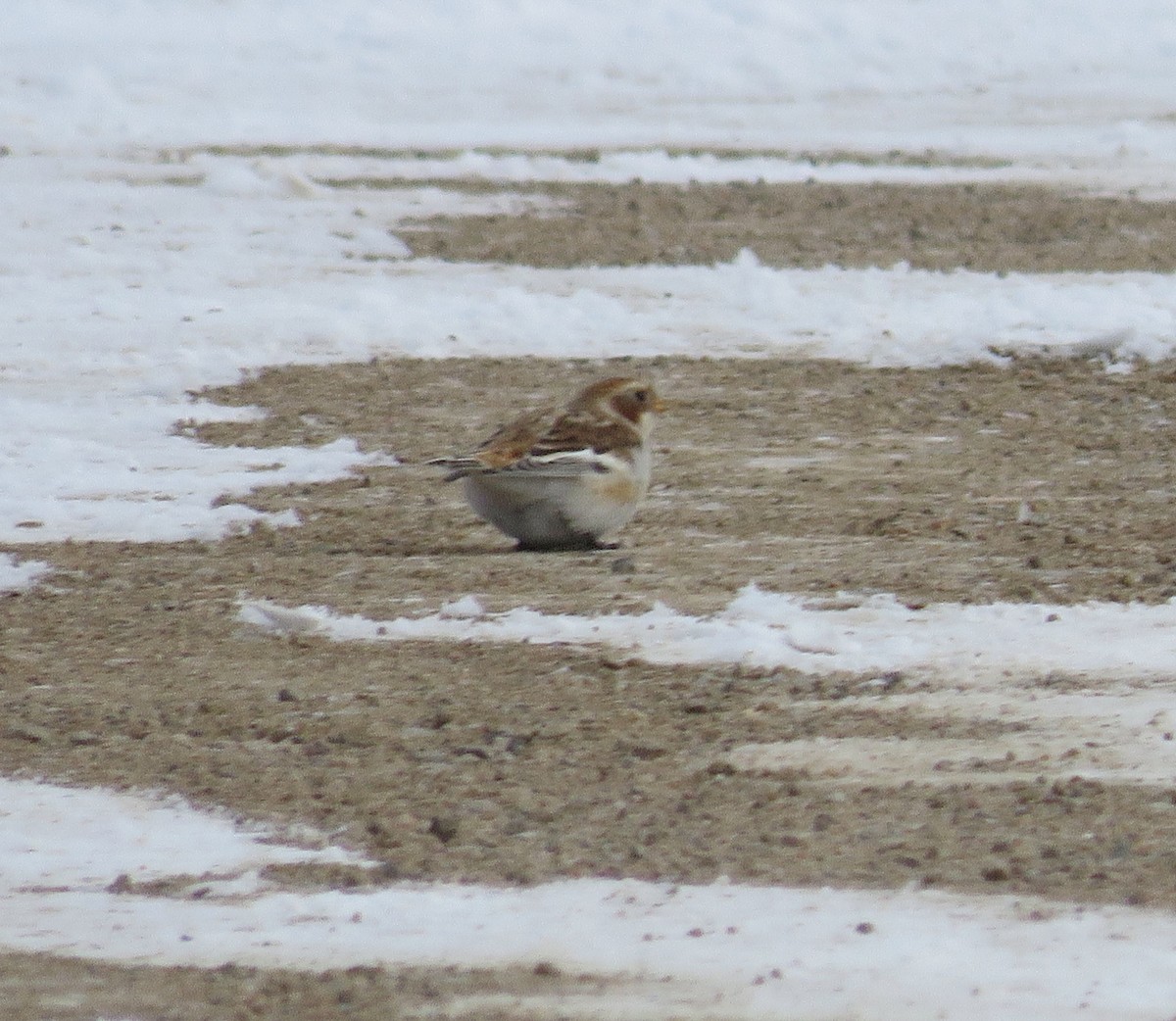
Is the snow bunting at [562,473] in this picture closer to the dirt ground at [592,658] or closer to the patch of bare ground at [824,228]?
the dirt ground at [592,658]

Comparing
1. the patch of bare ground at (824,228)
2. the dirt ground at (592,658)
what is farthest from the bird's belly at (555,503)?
the patch of bare ground at (824,228)

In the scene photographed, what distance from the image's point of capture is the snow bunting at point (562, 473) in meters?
8.55

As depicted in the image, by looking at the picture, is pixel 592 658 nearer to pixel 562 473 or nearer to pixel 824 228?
pixel 562 473

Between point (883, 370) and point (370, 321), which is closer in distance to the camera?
point (883, 370)

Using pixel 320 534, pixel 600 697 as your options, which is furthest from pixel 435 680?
pixel 320 534

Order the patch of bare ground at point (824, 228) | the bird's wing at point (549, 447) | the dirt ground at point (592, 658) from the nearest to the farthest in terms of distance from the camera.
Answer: the dirt ground at point (592, 658) < the bird's wing at point (549, 447) < the patch of bare ground at point (824, 228)

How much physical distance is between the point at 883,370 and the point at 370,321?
2.53 metres

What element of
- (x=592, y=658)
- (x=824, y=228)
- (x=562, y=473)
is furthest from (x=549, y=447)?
(x=824, y=228)

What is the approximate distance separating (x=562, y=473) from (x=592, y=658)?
4.31ft

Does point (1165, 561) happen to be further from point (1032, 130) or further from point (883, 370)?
point (1032, 130)

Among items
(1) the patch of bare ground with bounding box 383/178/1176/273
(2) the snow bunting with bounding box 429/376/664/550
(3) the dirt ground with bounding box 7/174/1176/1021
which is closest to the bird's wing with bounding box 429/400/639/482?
→ (2) the snow bunting with bounding box 429/376/664/550

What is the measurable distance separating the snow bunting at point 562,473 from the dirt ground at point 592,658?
0.13m

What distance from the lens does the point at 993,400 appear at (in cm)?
1175

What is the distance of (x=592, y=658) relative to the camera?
7.36m
